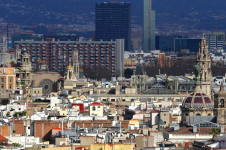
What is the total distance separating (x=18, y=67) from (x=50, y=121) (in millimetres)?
62931

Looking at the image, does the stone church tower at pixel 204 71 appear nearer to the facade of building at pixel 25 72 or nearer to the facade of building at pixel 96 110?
the facade of building at pixel 96 110

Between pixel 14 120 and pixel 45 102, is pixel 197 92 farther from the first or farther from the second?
pixel 45 102

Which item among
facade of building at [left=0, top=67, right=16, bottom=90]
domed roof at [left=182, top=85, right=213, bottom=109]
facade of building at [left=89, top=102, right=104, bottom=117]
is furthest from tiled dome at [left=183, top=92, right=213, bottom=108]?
facade of building at [left=0, top=67, right=16, bottom=90]

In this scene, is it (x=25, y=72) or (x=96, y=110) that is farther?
(x=25, y=72)

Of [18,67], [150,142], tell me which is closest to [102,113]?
[150,142]

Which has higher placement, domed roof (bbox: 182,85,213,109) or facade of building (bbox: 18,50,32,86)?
domed roof (bbox: 182,85,213,109)

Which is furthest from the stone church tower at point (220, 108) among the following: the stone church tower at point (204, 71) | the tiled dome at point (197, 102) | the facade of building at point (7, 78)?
the facade of building at point (7, 78)

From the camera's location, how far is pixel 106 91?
13100 centimetres

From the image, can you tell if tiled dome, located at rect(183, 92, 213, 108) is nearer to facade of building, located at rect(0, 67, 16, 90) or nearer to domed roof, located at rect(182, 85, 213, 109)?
domed roof, located at rect(182, 85, 213, 109)

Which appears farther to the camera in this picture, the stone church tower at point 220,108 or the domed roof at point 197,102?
the domed roof at point 197,102

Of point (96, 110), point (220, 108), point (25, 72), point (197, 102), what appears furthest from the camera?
point (25, 72)

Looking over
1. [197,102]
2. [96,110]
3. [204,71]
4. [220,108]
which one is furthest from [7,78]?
[220,108]

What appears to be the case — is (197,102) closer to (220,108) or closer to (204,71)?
(220,108)

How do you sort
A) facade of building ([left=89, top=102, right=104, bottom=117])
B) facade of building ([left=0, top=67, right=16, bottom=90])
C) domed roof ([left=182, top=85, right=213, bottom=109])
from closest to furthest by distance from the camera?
1. domed roof ([left=182, top=85, right=213, bottom=109])
2. facade of building ([left=89, top=102, right=104, bottom=117])
3. facade of building ([left=0, top=67, right=16, bottom=90])
